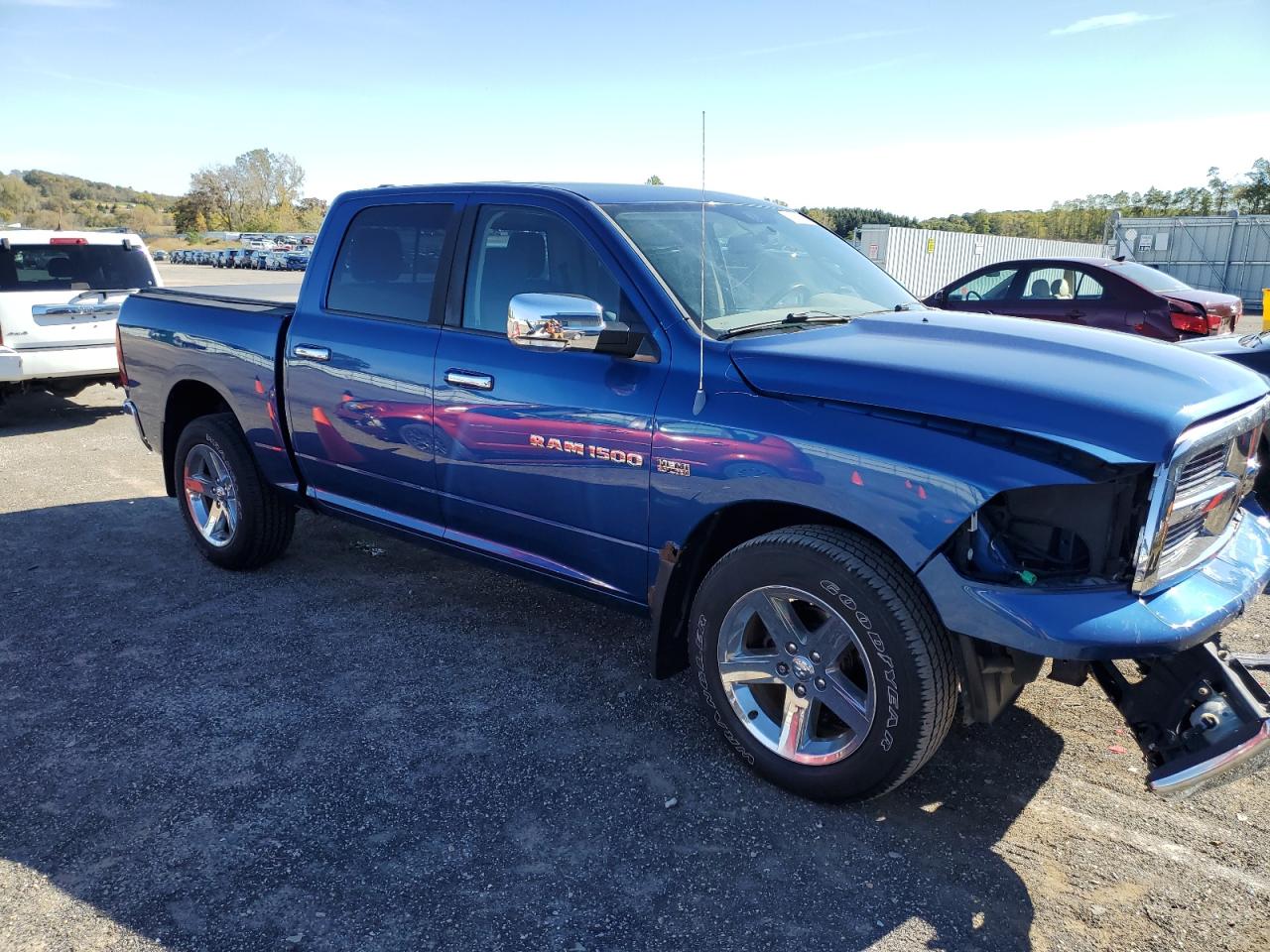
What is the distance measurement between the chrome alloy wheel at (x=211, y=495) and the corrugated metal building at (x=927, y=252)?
18.6m

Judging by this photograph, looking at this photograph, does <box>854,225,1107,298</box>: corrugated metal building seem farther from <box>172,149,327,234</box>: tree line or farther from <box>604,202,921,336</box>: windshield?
<box>172,149,327,234</box>: tree line

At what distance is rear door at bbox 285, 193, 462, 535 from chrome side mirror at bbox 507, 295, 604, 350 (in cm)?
89

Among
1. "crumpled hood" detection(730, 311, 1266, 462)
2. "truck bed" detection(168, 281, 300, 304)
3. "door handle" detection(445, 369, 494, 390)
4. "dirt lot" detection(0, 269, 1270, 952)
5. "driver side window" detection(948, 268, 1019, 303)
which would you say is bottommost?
"dirt lot" detection(0, 269, 1270, 952)

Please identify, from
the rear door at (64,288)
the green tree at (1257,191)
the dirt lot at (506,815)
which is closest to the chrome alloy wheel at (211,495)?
the dirt lot at (506,815)

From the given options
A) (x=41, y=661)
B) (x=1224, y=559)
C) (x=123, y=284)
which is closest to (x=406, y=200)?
(x=41, y=661)

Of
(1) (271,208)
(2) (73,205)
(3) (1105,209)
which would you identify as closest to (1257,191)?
(3) (1105,209)

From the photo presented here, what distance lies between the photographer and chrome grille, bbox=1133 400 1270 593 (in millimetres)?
2475

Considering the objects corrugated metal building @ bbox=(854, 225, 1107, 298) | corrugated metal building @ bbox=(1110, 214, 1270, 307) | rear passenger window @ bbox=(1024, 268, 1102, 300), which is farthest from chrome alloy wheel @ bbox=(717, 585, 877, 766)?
corrugated metal building @ bbox=(1110, 214, 1270, 307)

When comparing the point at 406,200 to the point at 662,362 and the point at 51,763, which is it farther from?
the point at 51,763

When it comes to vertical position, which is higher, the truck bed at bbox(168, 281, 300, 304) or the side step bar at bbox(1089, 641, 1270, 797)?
the truck bed at bbox(168, 281, 300, 304)

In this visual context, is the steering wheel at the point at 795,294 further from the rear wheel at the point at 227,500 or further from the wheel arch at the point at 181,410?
the wheel arch at the point at 181,410

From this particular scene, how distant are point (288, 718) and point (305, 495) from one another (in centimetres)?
144

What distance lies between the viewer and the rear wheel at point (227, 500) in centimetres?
499

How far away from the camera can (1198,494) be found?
8.91ft
